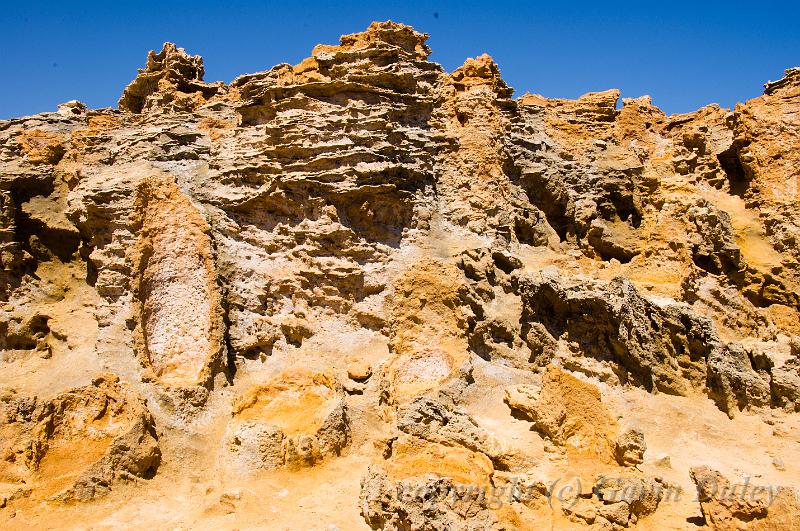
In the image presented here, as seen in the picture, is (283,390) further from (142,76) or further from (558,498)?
(142,76)

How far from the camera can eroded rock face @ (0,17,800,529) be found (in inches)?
397

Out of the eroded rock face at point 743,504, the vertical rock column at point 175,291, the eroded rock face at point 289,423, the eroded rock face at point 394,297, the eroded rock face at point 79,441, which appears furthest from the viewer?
the vertical rock column at point 175,291

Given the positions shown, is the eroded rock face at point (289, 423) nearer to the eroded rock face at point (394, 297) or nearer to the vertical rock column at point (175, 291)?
the eroded rock face at point (394, 297)

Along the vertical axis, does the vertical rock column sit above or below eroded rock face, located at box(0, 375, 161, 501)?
above

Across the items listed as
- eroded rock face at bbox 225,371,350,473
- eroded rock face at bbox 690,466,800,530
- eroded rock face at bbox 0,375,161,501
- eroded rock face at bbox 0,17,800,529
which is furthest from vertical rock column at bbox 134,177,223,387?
eroded rock face at bbox 690,466,800,530

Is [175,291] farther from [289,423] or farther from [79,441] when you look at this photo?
[289,423]

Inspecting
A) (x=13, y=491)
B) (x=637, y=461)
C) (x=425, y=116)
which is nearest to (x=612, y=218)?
(x=425, y=116)

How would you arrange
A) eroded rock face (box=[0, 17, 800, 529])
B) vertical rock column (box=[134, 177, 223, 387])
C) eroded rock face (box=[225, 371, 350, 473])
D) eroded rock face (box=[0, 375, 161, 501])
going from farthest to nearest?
vertical rock column (box=[134, 177, 223, 387]) → eroded rock face (box=[225, 371, 350, 473]) → eroded rock face (box=[0, 375, 161, 501]) → eroded rock face (box=[0, 17, 800, 529])

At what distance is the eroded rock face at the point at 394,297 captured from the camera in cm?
1009

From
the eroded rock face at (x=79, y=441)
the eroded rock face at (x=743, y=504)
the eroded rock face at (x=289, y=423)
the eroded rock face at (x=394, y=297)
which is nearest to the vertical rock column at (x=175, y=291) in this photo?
the eroded rock face at (x=394, y=297)

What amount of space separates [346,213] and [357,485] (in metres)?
6.34

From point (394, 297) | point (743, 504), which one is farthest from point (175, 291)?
point (743, 504)

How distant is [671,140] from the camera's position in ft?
59.5

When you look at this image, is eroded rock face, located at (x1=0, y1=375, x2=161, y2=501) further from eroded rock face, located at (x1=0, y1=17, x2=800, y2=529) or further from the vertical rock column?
the vertical rock column
